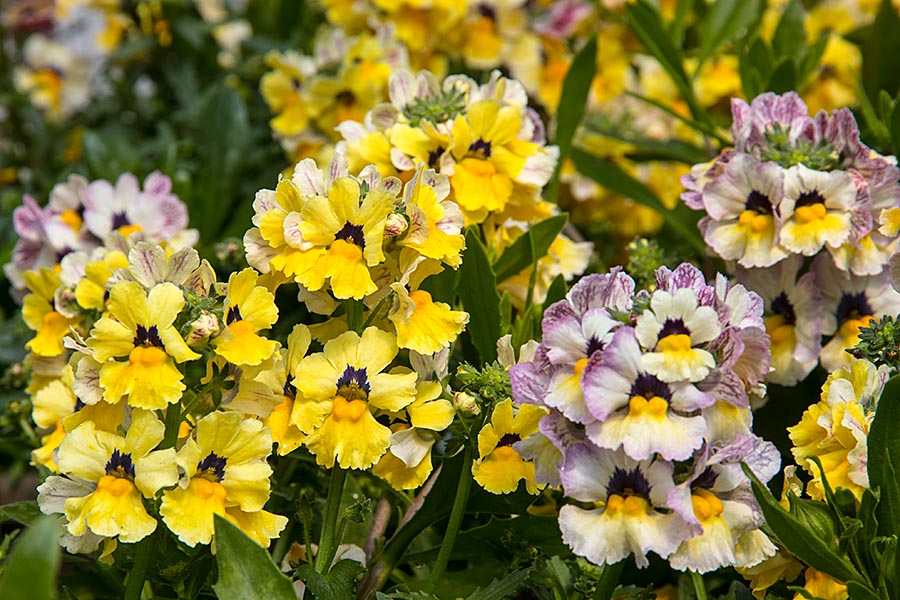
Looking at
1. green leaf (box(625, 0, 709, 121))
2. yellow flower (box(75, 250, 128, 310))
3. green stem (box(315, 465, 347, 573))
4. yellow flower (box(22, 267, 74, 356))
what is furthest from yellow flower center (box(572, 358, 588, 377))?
green leaf (box(625, 0, 709, 121))

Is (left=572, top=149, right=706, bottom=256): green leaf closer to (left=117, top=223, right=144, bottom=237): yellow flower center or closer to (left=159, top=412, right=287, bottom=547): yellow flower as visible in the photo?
(left=117, top=223, right=144, bottom=237): yellow flower center

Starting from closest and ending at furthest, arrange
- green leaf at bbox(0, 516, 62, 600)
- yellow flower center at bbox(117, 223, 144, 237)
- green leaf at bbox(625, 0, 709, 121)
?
green leaf at bbox(0, 516, 62, 600) < yellow flower center at bbox(117, 223, 144, 237) < green leaf at bbox(625, 0, 709, 121)

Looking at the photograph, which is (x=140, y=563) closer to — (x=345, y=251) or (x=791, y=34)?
(x=345, y=251)

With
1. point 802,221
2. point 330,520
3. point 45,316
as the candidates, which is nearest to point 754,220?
point 802,221

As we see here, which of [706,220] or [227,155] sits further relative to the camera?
[227,155]

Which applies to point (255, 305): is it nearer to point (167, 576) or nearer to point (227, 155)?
point (167, 576)

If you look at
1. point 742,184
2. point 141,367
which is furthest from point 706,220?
point 141,367

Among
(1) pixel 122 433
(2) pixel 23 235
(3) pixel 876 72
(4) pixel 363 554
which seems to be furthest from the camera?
(3) pixel 876 72
